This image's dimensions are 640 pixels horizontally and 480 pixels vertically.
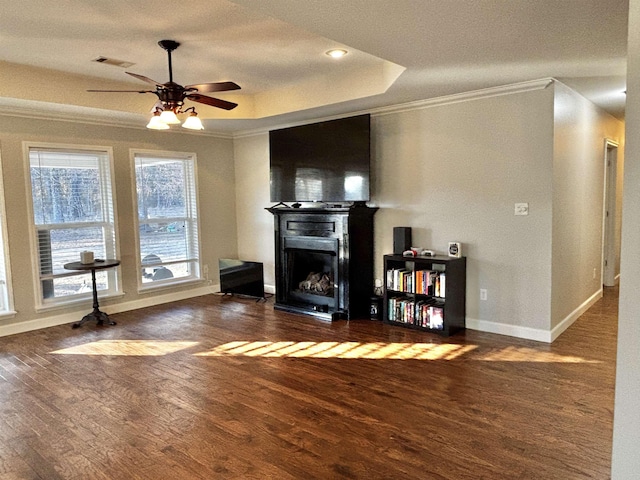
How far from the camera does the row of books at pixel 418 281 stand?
436 centimetres

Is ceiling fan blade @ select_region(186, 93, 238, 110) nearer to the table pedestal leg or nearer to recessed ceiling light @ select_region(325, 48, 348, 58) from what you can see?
recessed ceiling light @ select_region(325, 48, 348, 58)

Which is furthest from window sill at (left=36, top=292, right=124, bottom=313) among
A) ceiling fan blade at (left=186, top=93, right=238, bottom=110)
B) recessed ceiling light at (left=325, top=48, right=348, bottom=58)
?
recessed ceiling light at (left=325, top=48, right=348, bottom=58)

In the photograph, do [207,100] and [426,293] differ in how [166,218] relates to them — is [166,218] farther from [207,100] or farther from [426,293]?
[426,293]

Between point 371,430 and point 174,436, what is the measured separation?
1.13 meters

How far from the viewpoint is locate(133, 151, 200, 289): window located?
579cm

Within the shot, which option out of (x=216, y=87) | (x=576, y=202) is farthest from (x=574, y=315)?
(x=216, y=87)

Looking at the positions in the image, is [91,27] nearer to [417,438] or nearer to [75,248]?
[75,248]

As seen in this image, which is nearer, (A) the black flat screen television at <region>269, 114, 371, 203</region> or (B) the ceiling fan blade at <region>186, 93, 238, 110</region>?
(B) the ceiling fan blade at <region>186, 93, 238, 110</region>

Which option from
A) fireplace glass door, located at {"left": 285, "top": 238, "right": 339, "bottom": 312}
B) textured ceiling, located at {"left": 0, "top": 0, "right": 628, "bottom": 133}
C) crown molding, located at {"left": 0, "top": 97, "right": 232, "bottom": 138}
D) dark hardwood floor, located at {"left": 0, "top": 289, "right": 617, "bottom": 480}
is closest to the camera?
dark hardwood floor, located at {"left": 0, "top": 289, "right": 617, "bottom": 480}

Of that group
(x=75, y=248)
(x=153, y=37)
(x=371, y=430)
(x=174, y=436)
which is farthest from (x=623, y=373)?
(x=75, y=248)

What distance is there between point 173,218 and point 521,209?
14.2ft

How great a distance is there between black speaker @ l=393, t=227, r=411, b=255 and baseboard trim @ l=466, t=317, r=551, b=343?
96cm

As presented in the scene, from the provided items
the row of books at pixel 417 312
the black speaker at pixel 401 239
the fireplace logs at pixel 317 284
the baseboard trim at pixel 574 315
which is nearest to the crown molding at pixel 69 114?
the fireplace logs at pixel 317 284

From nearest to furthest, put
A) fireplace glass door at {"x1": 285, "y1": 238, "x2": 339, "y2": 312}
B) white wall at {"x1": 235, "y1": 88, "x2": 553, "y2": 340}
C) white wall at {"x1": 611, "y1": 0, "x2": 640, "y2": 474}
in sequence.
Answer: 1. white wall at {"x1": 611, "y1": 0, "x2": 640, "y2": 474}
2. white wall at {"x1": 235, "y1": 88, "x2": 553, "y2": 340}
3. fireplace glass door at {"x1": 285, "y1": 238, "x2": 339, "y2": 312}
